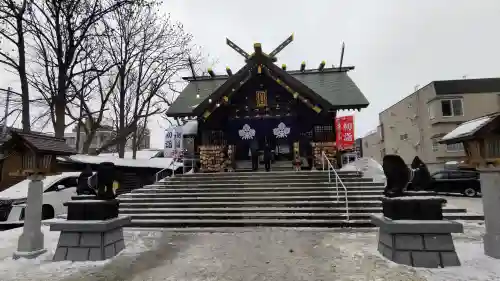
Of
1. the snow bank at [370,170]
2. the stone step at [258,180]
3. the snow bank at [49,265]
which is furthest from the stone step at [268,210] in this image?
the snow bank at [370,170]

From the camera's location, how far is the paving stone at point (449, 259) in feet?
15.7

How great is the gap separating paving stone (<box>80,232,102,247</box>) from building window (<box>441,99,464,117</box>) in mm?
26936

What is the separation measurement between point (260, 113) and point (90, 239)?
10983mm

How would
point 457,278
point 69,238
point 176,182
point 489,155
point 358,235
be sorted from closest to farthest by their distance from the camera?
point 457,278 < point 489,155 < point 69,238 < point 358,235 < point 176,182

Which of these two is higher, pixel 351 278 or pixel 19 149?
pixel 19 149

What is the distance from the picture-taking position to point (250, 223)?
8367mm

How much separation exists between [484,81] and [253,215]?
26068mm

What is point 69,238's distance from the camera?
5.61 metres

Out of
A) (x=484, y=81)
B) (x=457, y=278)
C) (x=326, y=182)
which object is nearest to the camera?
(x=457, y=278)

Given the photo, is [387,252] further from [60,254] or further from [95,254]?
[60,254]

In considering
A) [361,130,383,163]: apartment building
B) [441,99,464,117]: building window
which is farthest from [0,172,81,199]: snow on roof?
[361,130,383,163]: apartment building

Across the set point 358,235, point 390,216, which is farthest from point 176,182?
point 390,216

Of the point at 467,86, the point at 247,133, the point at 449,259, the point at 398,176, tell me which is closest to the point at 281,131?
the point at 247,133

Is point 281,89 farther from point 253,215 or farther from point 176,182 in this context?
point 253,215
